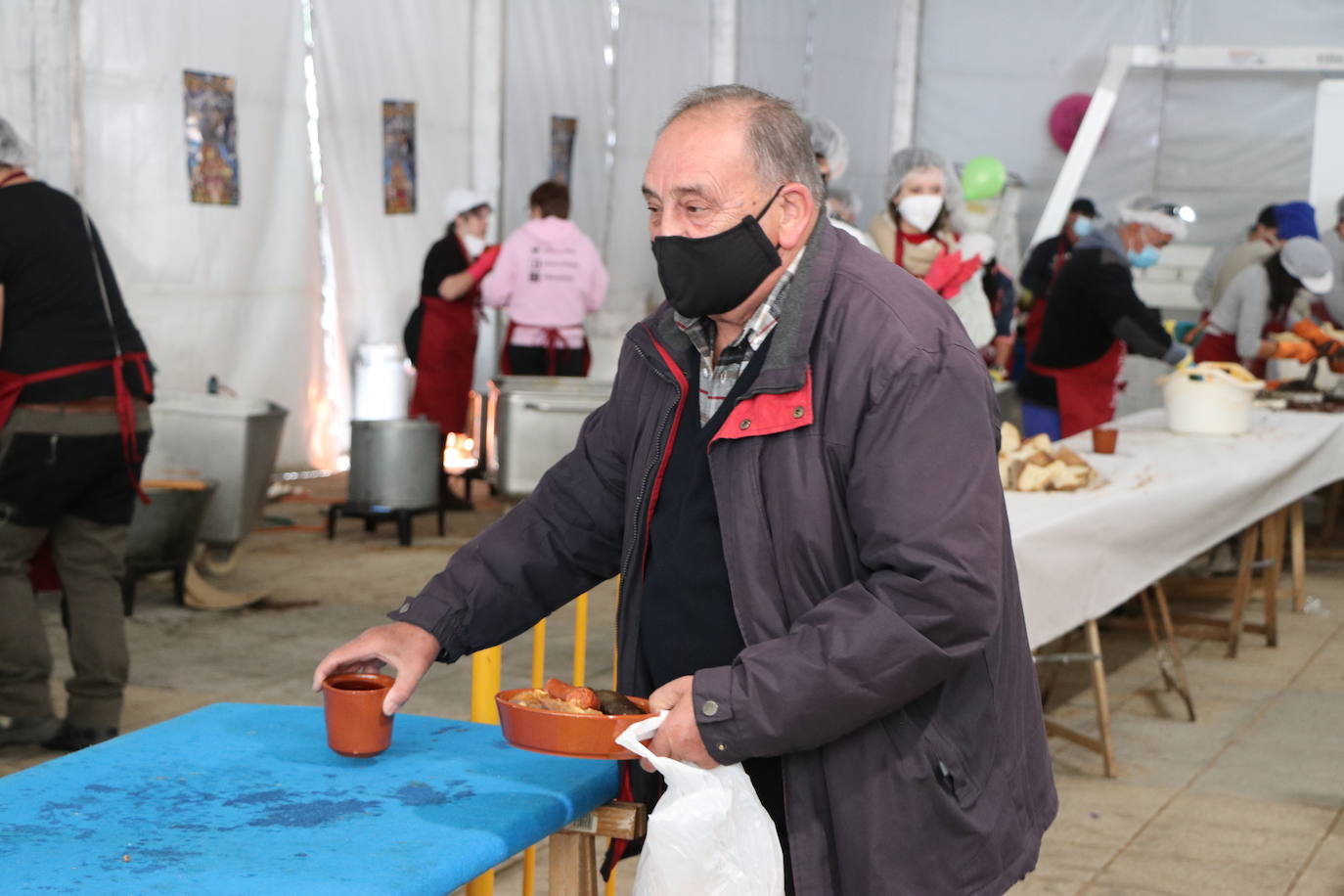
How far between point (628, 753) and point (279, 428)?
515cm

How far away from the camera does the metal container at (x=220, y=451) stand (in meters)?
6.47

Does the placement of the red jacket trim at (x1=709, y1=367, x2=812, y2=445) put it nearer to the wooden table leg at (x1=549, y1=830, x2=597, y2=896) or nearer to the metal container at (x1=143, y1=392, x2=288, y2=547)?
the wooden table leg at (x1=549, y1=830, x2=597, y2=896)

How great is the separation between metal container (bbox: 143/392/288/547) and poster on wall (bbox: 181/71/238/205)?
2.20 m

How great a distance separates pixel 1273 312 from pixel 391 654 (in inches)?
271

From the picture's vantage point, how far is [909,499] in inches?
71.9

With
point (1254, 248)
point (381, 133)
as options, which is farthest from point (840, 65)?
point (1254, 248)

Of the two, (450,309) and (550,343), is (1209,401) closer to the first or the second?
(550,343)

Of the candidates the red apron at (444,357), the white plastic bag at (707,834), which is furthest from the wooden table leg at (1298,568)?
the white plastic bag at (707,834)

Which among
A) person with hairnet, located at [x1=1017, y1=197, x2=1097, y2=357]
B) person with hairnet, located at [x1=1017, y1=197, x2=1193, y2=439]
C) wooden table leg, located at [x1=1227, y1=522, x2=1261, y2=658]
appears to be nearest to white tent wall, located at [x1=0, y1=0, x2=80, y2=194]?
person with hairnet, located at [x1=1017, y1=197, x2=1193, y2=439]

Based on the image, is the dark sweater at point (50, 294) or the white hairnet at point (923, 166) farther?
the white hairnet at point (923, 166)

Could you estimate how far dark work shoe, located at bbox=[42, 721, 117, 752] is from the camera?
4574 millimetres

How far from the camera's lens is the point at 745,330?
2.03 meters

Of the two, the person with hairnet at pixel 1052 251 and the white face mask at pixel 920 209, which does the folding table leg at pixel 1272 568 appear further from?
the person with hairnet at pixel 1052 251

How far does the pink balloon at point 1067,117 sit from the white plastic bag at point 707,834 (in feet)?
46.2
